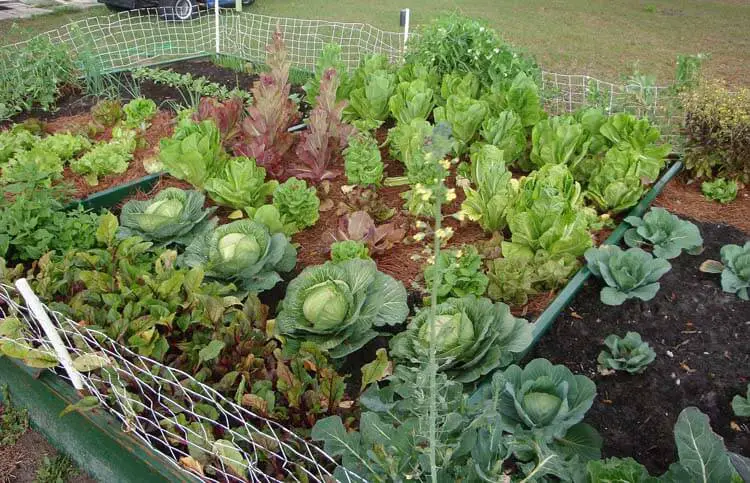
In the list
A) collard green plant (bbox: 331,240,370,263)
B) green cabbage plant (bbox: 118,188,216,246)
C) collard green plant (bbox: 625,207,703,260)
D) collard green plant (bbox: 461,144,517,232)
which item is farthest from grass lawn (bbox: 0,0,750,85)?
green cabbage plant (bbox: 118,188,216,246)

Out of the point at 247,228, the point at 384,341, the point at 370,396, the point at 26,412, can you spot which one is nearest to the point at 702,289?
the point at 384,341

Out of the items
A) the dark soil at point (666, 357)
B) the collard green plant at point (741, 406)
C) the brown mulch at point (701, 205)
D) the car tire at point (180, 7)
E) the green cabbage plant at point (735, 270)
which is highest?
the green cabbage plant at point (735, 270)

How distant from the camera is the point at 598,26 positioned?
31.2ft

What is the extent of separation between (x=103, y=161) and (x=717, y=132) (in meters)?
3.62

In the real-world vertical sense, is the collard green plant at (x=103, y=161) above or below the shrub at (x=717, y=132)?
below

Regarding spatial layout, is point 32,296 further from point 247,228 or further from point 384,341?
point 384,341

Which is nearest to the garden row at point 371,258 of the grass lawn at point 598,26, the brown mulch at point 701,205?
the brown mulch at point 701,205

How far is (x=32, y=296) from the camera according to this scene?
1.79 metres

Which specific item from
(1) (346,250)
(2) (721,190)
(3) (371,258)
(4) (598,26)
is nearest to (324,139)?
(3) (371,258)

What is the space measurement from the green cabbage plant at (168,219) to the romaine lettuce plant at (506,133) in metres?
1.61

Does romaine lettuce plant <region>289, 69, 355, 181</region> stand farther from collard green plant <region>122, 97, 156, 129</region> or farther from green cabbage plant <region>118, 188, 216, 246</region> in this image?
collard green plant <region>122, 97, 156, 129</region>

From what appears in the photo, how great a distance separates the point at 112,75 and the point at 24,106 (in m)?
0.90

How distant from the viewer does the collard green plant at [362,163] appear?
10.8 ft

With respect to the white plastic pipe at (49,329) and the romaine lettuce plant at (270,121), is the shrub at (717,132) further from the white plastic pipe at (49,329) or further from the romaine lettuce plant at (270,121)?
the white plastic pipe at (49,329)
